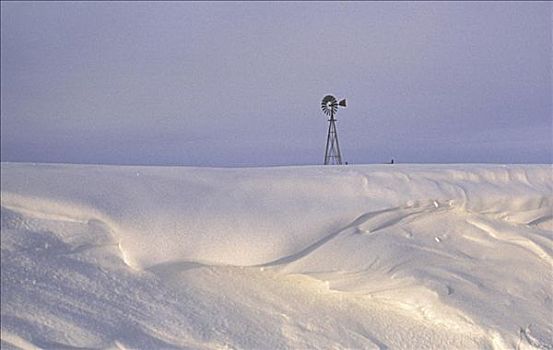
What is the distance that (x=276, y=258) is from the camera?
1.31 m

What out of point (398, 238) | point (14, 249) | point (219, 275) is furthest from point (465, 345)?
point (14, 249)

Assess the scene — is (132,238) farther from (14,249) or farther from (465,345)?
(465,345)

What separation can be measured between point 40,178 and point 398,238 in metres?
0.85

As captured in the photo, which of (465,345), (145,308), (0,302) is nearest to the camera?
(0,302)

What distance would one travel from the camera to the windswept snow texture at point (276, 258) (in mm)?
1167

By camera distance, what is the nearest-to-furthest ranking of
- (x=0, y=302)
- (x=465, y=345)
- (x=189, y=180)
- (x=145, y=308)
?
(x=0, y=302) < (x=145, y=308) < (x=189, y=180) < (x=465, y=345)

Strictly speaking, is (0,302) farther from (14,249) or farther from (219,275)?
(219,275)

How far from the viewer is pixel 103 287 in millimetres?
1201

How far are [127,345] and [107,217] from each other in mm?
268

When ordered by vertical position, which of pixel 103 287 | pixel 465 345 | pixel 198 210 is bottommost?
pixel 465 345

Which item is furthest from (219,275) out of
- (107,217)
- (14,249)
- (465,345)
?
(465,345)

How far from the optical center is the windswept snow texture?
1.17m

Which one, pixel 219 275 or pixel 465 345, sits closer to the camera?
pixel 219 275

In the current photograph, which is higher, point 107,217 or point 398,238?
point 107,217
